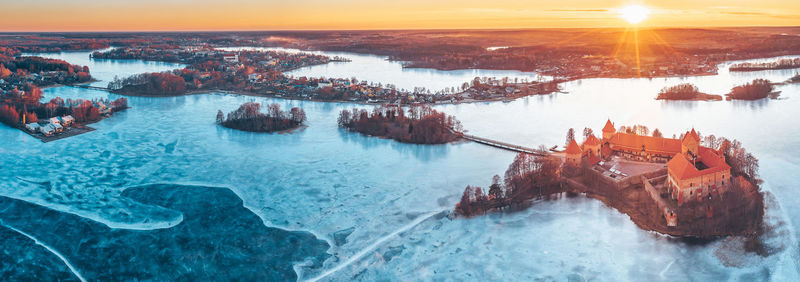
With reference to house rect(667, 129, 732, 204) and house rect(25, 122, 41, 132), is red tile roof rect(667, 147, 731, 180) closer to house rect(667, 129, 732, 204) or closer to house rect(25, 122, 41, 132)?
house rect(667, 129, 732, 204)

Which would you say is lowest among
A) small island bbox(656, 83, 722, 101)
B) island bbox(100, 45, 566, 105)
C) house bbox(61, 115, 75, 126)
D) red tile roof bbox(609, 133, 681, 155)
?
red tile roof bbox(609, 133, 681, 155)

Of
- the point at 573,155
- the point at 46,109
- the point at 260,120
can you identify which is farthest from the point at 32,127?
the point at 573,155

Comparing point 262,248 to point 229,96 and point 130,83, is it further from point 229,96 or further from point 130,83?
point 130,83

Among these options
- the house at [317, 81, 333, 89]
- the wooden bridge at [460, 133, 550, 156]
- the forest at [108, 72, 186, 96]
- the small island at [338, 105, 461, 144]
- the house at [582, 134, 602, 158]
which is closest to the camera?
the house at [582, 134, 602, 158]

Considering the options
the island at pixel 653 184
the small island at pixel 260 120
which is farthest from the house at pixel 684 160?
the small island at pixel 260 120

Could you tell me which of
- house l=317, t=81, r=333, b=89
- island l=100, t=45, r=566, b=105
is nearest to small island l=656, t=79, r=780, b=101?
island l=100, t=45, r=566, b=105

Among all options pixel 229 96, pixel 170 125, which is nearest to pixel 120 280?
pixel 170 125

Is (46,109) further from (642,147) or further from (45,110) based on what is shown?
(642,147)
